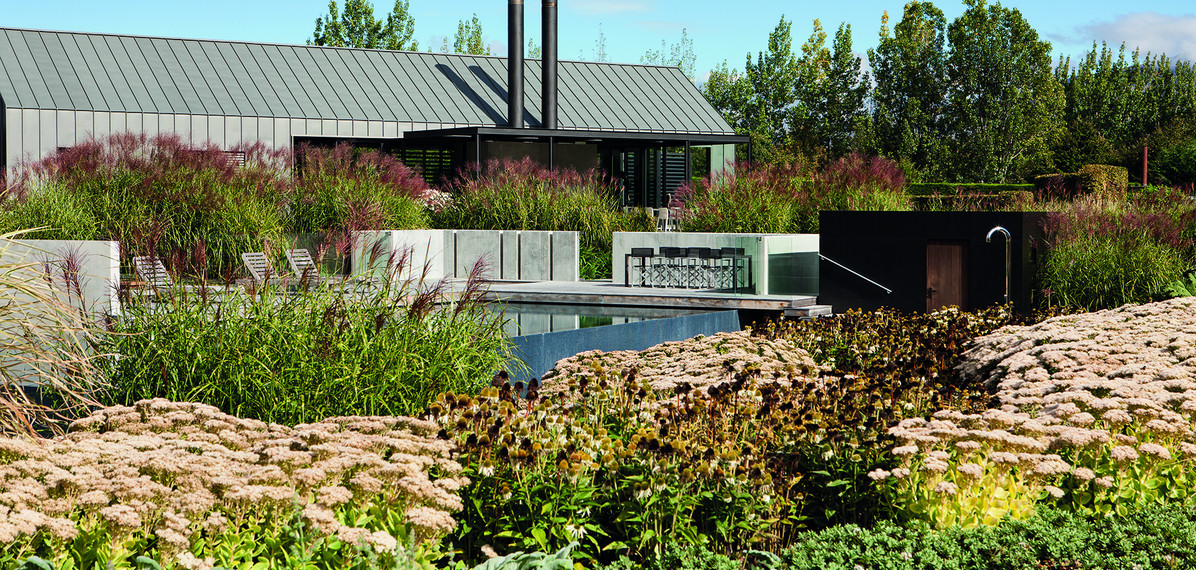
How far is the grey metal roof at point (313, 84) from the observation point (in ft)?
79.5

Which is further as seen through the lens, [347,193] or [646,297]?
[347,193]

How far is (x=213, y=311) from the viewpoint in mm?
5867

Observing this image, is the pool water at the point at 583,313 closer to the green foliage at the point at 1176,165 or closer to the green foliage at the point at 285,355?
the green foliage at the point at 285,355

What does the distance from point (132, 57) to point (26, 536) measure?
2487 cm

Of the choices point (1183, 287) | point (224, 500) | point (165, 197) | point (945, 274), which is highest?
point (165, 197)

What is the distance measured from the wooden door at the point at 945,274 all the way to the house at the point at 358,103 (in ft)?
38.4

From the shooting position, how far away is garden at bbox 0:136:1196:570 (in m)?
3.66

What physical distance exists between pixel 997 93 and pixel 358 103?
20730mm

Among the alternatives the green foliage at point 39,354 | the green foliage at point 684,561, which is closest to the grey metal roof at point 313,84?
the green foliage at point 39,354

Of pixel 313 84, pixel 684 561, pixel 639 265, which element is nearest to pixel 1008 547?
pixel 684 561

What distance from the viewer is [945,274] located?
1236 centimetres

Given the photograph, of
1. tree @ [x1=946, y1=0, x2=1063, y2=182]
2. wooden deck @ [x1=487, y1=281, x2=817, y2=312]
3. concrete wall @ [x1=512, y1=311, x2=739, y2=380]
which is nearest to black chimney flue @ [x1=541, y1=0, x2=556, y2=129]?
wooden deck @ [x1=487, y1=281, x2=817, y2=312]

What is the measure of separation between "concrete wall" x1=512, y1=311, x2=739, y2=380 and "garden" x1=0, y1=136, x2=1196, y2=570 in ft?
2.31

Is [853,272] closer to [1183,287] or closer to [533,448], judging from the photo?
[1183,287]
